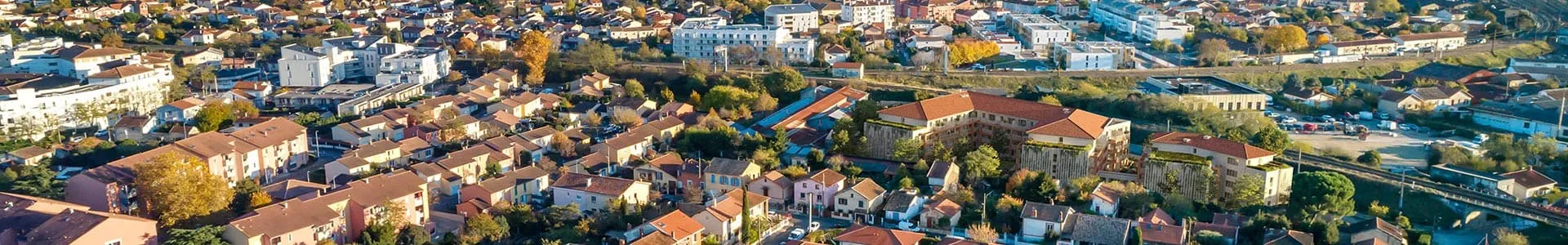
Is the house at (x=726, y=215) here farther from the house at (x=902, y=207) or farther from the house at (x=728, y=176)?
the house at (x=902, y=207)

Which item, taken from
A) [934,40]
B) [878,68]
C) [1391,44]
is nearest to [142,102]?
[878,68]

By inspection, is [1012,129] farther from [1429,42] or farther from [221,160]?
[1429,42]

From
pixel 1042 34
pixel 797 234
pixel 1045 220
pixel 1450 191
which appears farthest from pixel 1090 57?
pixel 797 234

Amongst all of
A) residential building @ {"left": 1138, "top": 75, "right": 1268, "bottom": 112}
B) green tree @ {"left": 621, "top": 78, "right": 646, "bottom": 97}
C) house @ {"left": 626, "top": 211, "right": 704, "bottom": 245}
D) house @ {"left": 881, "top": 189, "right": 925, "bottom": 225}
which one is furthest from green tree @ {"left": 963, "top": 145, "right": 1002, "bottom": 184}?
green tree @ {"left": 621, "top": 78, "right": 646, "bottom": 97}

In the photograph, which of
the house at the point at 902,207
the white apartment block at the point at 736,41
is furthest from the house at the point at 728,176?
the white apartment block at the point at 736,41

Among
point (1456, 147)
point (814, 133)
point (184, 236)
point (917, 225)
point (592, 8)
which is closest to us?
point (184, 236)

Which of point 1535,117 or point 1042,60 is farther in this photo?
point 1042,60

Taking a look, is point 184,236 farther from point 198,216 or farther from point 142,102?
point 142,102
